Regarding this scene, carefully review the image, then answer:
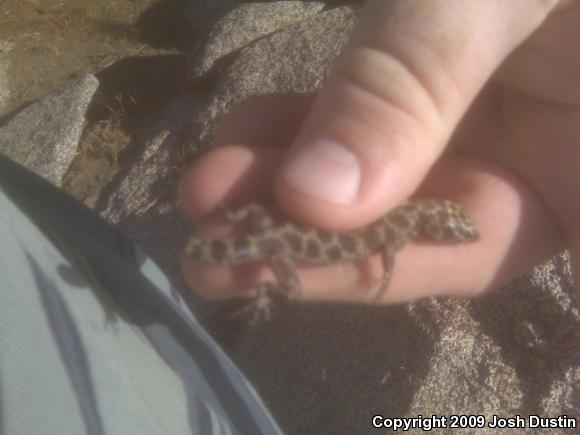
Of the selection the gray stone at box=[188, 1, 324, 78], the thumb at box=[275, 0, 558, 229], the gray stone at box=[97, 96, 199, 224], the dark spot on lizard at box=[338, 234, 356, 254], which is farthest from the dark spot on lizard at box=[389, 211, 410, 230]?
the gray stone at box=[188, 1, 324, 78]

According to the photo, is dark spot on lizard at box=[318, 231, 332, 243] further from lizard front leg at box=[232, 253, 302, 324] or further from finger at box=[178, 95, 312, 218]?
finger at box=[178, 95, 312, 218]

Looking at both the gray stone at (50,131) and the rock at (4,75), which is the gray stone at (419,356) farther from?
the rock at (4,75)

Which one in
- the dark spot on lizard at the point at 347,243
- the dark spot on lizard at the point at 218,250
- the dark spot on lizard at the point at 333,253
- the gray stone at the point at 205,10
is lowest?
the dark spot on lizard at the point at 347,243

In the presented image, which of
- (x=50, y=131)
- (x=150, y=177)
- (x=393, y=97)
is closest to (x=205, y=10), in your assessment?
(x=50, y=131)

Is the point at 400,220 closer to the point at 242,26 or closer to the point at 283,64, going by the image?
the point at 283,64

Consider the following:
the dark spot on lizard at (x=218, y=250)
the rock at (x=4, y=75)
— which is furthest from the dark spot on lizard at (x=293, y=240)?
the rock at (x=4, y=75)

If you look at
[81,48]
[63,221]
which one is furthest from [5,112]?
[63,221]
